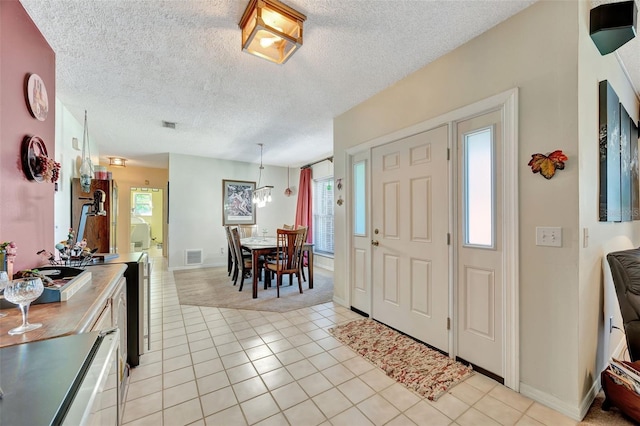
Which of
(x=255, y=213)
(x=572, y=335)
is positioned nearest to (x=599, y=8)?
(x=572, y=335)

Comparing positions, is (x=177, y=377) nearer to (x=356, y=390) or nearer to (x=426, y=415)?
(x=356, y=390)

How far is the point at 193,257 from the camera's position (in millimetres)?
5902

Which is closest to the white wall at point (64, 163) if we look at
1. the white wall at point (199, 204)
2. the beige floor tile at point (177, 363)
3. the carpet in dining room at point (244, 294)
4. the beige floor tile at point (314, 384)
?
the carpet in dining room at point (244, 294)

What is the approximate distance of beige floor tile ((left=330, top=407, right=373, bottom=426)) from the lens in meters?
1.53

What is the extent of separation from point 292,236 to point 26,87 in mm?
2960

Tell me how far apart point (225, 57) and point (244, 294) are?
308cm

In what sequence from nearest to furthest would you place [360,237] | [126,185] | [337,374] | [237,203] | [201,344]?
[337,374], [201,344], [360,237], [237,203], [126,185]

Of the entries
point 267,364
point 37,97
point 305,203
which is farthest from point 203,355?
point 305,203

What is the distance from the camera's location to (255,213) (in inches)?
265

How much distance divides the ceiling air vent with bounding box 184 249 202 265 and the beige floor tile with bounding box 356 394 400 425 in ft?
17.1

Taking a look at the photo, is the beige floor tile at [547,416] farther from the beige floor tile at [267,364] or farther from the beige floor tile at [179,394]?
the beige floor tile at [179,394]

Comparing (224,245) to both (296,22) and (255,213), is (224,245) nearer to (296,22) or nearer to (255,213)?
(255,213)

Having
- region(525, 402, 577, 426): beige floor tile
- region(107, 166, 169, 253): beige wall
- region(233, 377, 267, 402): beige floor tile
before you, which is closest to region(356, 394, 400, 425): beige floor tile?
region(233, 377, 267, 402): beige floor tile

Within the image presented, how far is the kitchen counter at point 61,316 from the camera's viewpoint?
0.89m
